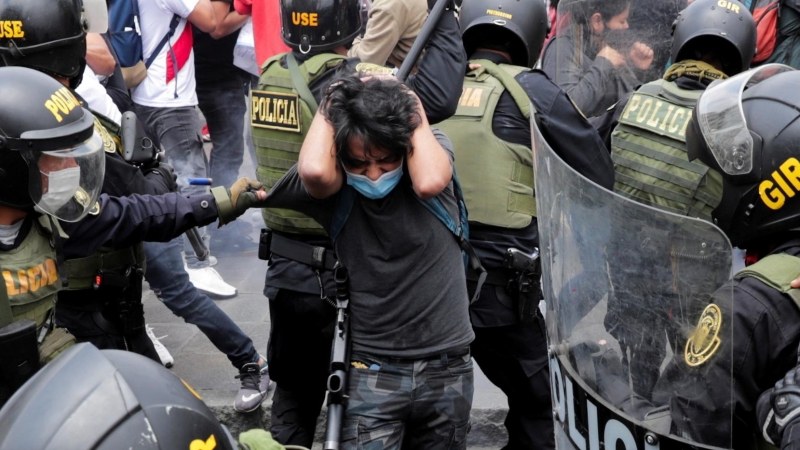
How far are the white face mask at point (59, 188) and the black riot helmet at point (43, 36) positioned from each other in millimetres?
803

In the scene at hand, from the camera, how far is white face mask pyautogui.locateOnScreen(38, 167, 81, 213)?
292 centimetres

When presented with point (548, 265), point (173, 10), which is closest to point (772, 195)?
point (548, 265)

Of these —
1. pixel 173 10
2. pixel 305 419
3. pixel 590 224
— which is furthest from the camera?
pixel 173 10

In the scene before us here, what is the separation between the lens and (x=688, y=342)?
1.89 m

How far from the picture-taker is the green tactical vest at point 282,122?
3629 millimetres

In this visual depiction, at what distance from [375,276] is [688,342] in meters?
1.31

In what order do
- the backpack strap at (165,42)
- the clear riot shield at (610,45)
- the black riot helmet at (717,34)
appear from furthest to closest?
the backpack strap at (165,42) → the clear riot shield at (610,45) → the black riot helmet at (717,34)

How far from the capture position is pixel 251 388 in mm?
4512

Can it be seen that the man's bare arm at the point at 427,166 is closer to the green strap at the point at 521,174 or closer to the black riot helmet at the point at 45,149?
the green strap at the point at 521,174

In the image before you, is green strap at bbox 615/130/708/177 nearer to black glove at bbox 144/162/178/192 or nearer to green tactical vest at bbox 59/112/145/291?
black glove at bbox 144/162/178/192

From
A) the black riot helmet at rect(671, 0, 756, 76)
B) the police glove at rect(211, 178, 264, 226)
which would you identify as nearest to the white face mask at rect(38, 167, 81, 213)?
the police glove at rect(211, 178, 264, 226)

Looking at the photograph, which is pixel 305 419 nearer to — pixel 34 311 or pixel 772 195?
pixel 34 311

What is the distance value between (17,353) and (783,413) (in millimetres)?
2143

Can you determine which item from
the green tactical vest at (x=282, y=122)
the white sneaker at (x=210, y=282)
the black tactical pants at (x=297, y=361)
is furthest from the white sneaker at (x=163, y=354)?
the green tactical vest at (x=282, y=122)
